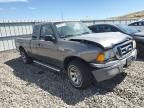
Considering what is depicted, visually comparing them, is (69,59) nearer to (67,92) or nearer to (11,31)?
(67,92)

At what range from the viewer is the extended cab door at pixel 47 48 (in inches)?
211

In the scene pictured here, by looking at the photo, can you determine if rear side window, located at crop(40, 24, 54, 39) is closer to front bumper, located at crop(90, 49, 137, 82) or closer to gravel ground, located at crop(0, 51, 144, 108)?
gravel ground, located at crop(0, 51, 144, 108)

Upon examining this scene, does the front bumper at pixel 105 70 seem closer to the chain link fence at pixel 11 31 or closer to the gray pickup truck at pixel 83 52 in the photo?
the gray pickup truck at pixel 83 52

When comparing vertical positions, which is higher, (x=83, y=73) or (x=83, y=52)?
(x=83, y=52)

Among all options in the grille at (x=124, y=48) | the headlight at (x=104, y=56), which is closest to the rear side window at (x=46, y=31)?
the headlight at (x=104, y=56)

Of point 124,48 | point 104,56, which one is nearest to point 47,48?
point 104,56

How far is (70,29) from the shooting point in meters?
5.52

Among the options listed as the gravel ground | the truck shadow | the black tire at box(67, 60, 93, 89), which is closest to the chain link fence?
the truck shadow

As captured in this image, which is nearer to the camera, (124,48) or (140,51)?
Answer: (124,48)

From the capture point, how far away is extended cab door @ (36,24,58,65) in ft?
17.6

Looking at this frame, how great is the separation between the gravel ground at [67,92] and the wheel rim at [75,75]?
213 mm

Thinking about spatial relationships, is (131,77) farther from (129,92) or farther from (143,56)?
(143,56)

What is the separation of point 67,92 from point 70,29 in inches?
76.6

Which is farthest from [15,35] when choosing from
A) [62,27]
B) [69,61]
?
[69,61]
